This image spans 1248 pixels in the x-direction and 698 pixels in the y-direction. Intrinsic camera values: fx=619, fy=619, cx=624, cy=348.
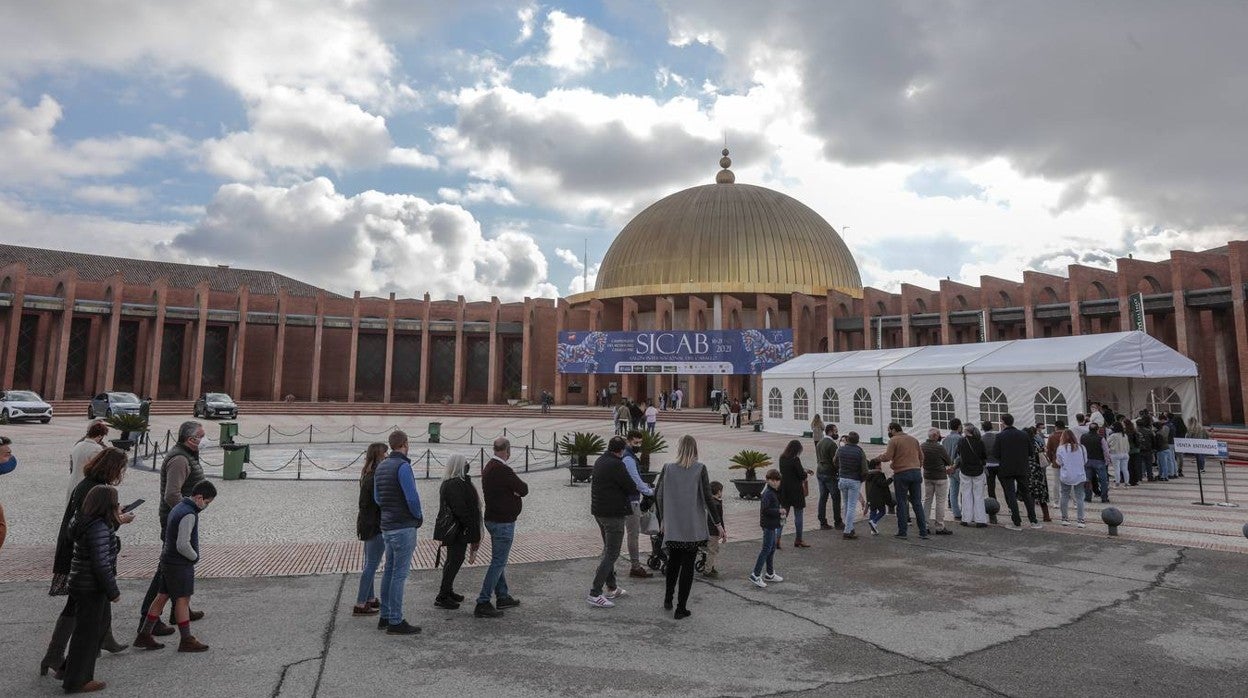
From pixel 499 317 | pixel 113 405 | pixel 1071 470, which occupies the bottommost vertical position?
pixel 1071 470

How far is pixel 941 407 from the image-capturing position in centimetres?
1880

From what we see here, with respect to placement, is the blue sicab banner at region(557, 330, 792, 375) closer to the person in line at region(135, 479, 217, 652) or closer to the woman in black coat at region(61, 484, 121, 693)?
the person in line at region(135, 479, 217, 652)

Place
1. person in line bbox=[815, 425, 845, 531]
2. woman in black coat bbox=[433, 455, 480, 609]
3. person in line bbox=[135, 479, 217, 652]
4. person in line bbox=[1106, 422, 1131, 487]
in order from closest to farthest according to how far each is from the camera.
A: 1. person in line bbox=[135, 479, 217, 652]
2. woman in black coat bbox=[433, 455, 480, 609]
3. person in line bbox=[815, 425, 845, 531]
4. person in line bbox=[1106, 422, 1131, 487]

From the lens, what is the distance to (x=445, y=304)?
44.8 meters

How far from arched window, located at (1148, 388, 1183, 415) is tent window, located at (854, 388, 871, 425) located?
24.7 ft

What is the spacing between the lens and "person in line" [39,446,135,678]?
4051 mm

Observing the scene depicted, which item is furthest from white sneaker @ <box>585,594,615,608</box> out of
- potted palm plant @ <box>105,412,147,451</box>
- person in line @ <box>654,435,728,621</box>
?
potted palm plant @ <box>105,412,147,451</box>

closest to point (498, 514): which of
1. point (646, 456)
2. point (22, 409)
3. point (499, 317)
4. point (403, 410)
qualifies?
point (646, 456)

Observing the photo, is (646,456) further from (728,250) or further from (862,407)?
(728,250)

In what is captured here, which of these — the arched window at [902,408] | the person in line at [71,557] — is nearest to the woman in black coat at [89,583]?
the person in line at [71,557]

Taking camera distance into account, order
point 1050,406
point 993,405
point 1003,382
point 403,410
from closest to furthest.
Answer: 1. point 1050,406
2. point 1003,382
3. point 993,405
4. point 403,410

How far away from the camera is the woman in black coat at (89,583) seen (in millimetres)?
3891

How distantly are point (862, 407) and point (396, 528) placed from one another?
64.0 ft

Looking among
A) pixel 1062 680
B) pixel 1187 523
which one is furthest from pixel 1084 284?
pixel 1062 680
